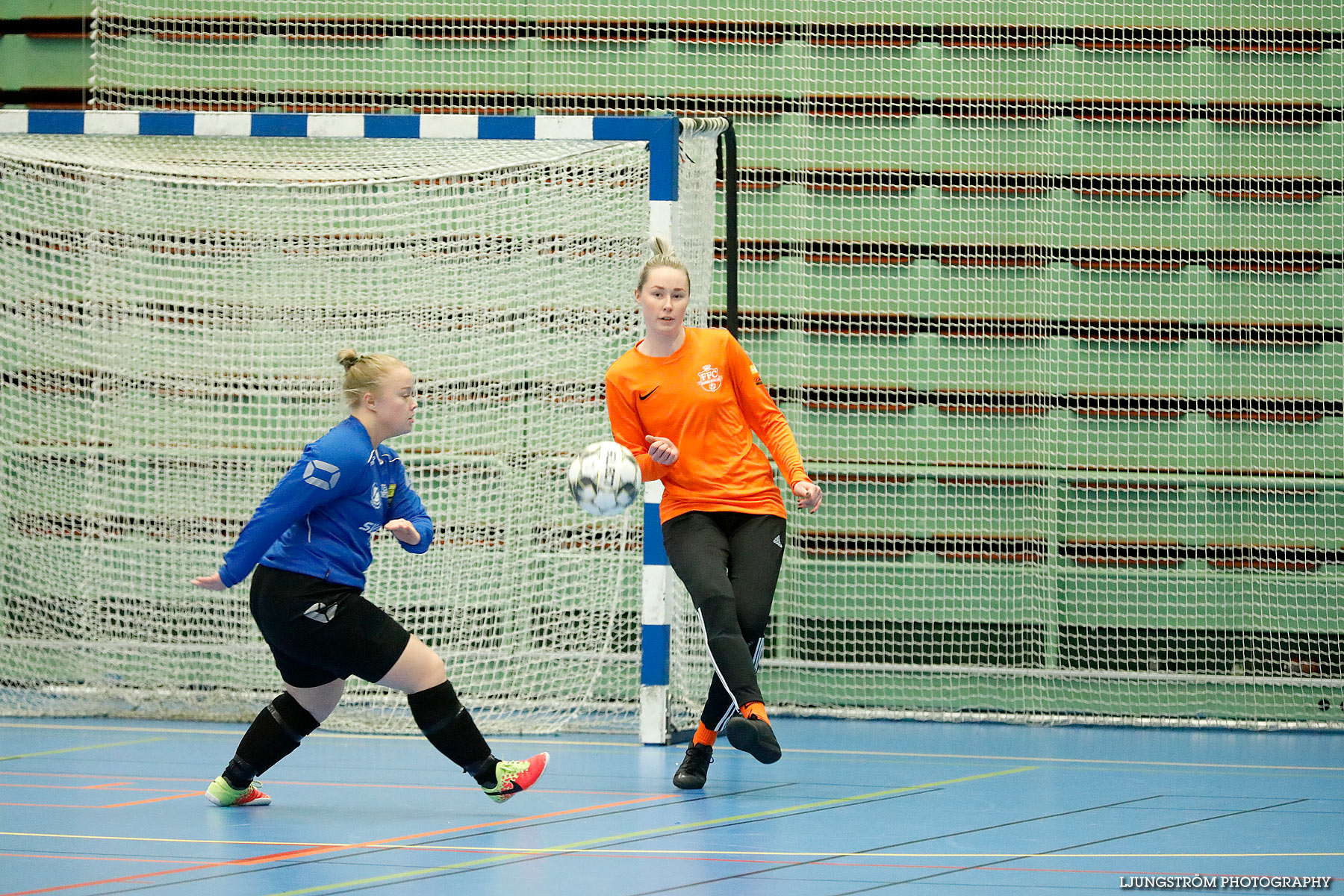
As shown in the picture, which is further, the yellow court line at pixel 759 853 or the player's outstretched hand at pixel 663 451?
the player's outstretched hand at pixel 663 451

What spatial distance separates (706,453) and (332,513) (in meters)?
1.18

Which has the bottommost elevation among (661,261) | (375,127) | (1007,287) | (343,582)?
(343,582)

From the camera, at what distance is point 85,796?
4.28 m

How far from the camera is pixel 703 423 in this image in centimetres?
452

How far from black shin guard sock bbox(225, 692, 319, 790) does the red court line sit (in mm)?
433

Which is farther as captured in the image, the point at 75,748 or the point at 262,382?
the point at 262,382

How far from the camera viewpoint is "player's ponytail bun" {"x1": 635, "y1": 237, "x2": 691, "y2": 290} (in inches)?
175

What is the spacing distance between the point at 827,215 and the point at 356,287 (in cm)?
235

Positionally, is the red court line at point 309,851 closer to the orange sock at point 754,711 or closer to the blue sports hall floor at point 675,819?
the blue sports hall floor at point 675,819

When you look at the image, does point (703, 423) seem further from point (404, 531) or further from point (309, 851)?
point (309, 851)

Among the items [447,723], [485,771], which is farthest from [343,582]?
[485,771]

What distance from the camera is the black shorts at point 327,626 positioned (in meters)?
3.88
